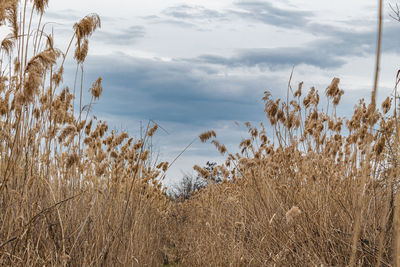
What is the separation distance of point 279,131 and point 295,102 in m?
0.34

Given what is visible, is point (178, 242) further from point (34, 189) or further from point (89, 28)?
point (89, 28)

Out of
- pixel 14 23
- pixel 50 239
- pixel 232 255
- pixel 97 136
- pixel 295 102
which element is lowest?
pixel 232 255

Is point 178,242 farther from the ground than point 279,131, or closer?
closer

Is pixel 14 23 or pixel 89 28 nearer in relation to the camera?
pixel 14 23

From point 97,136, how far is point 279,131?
6.21ft

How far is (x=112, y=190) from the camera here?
13.3 ft

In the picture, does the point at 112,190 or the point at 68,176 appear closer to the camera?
the point at 68,176

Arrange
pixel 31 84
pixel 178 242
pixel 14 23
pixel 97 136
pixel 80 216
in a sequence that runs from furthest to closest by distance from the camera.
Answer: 1. pixel 178 242
2. pixel 97 136
3. pixel 80 216
4. pixel 14 23
5. pixel 31 84

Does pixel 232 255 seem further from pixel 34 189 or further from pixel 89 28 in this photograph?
pixel 89 28

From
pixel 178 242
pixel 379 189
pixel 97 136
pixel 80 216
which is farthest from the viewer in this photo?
pixel 178 242

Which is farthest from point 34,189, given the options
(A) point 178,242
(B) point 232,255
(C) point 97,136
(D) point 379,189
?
(A) point 178,242

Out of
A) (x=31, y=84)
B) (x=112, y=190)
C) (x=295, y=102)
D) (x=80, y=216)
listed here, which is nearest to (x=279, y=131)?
(x=295, y=102)

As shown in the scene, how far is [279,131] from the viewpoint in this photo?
412 cm

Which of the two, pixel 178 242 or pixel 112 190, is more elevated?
pixel 112 190
